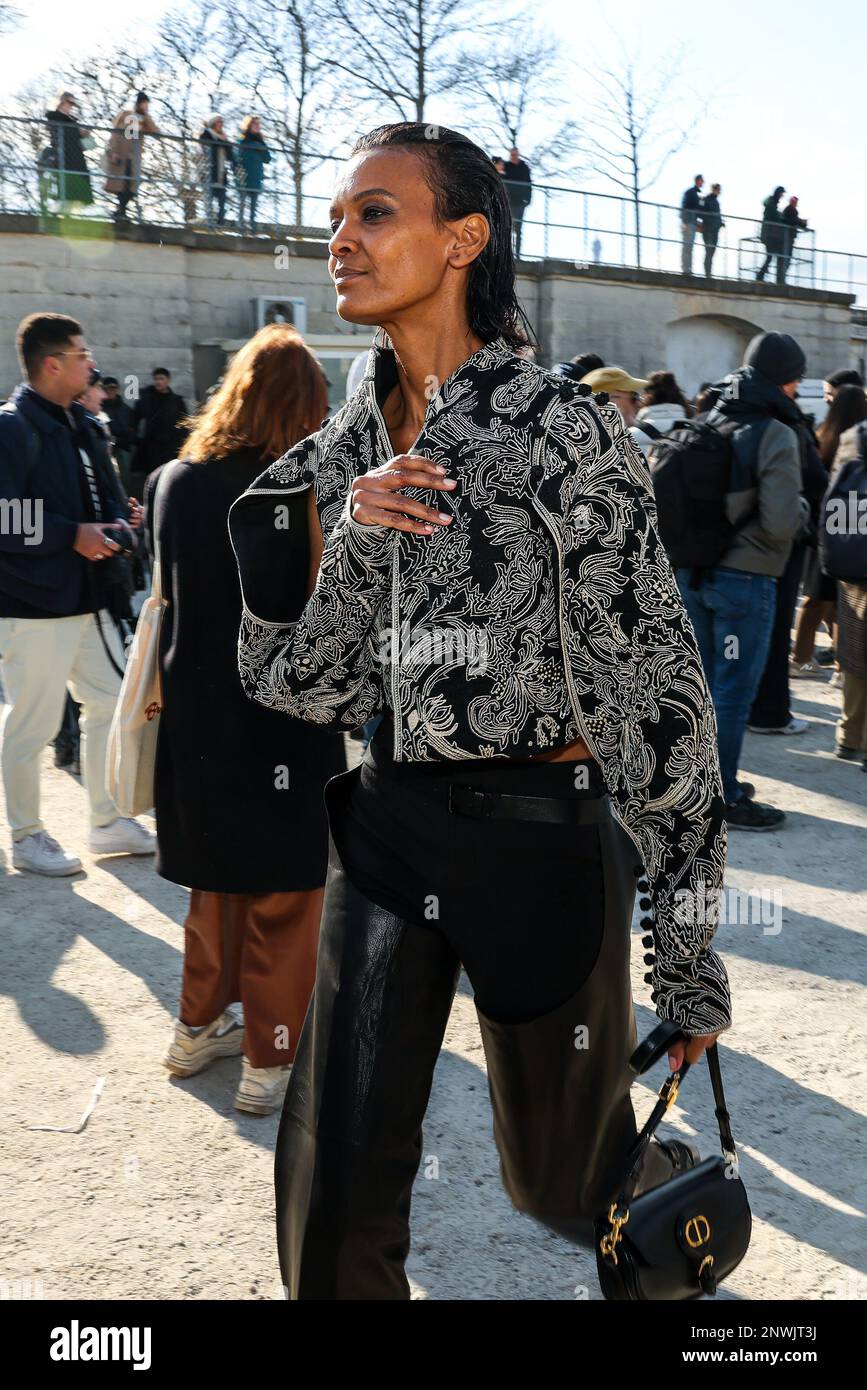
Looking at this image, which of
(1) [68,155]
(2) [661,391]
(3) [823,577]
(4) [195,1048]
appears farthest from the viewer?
(1) [68,155]

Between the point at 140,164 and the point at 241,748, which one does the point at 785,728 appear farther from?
the point at 140,164

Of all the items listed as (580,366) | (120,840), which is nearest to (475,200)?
(120,840)

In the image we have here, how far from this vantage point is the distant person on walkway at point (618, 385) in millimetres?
8109

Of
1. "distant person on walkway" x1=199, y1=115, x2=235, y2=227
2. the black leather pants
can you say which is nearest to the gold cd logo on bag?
the black leather pants

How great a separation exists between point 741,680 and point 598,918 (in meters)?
4.48

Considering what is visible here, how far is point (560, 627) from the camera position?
202 cm

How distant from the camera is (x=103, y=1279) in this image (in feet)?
9.45

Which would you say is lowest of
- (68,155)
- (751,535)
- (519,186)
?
(751,535)

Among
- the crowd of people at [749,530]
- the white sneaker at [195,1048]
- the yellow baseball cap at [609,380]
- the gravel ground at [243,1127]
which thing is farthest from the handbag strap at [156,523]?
the yellow baseball cap at [609,380]

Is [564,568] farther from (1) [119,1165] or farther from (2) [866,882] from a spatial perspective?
(2) [866,882]

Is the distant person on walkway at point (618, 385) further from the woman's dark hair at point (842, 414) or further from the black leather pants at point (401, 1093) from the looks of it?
the black leather pants at point (401, 1093)

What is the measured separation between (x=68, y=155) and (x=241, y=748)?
15.9m

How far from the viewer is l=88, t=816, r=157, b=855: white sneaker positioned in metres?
5.89

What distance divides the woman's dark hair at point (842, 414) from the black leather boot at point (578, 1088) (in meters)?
6.83
